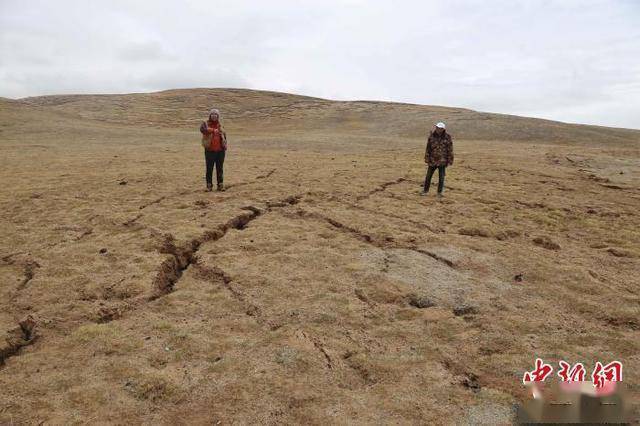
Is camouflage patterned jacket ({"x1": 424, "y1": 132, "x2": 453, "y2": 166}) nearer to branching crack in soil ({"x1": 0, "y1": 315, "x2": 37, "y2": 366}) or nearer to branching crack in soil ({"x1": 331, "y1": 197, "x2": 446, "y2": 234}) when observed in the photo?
branching crack in soil ({"x1": 331, "y1": 197, "x2": 446, "y2": 234})

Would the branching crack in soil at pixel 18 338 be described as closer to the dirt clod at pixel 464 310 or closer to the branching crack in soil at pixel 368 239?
the dirt clod at pixel 464 310

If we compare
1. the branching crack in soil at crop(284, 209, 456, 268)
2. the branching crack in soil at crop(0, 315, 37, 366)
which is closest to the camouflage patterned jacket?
the branching crack in soil at crop(284, 209, 456, 268)

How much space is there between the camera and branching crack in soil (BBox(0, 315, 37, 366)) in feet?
14.7

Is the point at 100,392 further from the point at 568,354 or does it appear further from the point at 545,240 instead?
the point at 545,240

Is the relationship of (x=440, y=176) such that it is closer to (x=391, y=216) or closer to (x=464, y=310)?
(x=391, y=216)

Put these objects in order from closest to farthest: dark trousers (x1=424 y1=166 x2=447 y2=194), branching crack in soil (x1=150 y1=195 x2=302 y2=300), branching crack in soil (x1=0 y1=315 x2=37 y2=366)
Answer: branching crack in soil (x1=0 y1=315 x2=37 y2=366), branching crack in soil (x1=150 y1=195 x2=302 y2=300), dark trousers (x1=424 y1=166 x2=447 y2=194)

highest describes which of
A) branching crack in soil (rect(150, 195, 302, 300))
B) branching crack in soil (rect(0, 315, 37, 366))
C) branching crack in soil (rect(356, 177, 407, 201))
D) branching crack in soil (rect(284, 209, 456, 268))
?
branching crack in soil (rect(356, 177, 407, 201))

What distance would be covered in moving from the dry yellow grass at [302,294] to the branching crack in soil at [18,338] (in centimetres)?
5

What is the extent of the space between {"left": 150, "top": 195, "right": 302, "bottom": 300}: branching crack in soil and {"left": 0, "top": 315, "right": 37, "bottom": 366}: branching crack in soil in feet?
3.87

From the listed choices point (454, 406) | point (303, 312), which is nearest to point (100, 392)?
point (303, 312)


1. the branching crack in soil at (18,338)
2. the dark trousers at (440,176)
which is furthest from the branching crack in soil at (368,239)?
the branching crack in soil at (18,338)

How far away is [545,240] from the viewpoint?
8.01 metres

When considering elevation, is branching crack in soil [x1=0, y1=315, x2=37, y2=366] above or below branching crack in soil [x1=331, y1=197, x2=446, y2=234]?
below

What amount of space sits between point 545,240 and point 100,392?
6.74 metres
